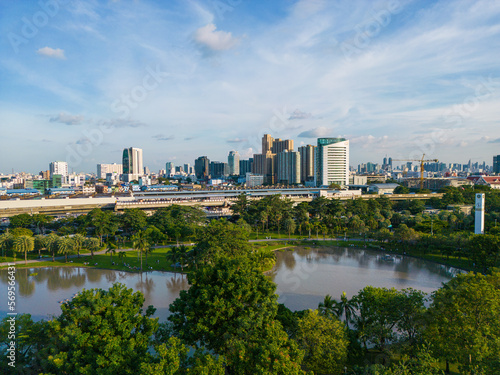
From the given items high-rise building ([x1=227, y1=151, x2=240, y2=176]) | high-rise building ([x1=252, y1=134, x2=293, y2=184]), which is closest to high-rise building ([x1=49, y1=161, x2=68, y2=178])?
high-rise building ([x1=227, y1=151, x2=240, y2=176])

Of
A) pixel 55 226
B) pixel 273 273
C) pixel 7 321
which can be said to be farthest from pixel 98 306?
pixel 55 226

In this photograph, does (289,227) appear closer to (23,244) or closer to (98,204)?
(23,244)

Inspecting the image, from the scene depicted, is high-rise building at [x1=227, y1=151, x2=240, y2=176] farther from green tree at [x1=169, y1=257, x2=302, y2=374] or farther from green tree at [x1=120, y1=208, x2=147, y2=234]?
green tree at [x1=169, y1=257, x2=302, y2=374]

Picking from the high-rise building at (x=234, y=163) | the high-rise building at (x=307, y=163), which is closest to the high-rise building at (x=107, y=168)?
the high-rise building at (x=234, y=163)

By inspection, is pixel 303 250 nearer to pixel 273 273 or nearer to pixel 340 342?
pixel 273 273

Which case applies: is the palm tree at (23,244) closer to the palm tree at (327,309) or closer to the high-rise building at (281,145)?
the palm tree at (327,309)
